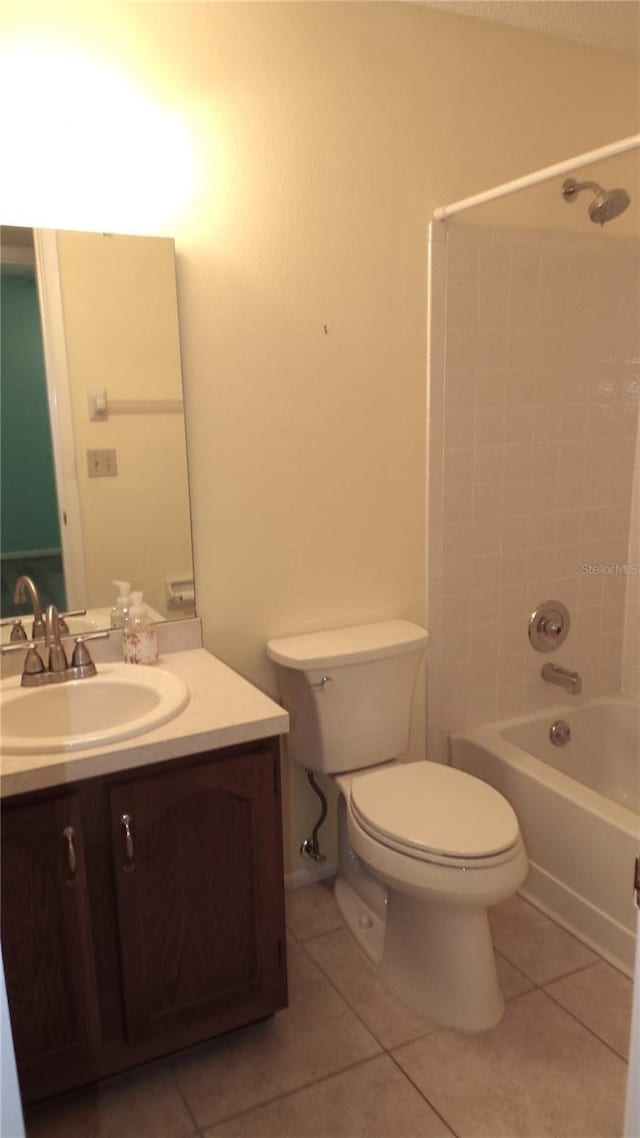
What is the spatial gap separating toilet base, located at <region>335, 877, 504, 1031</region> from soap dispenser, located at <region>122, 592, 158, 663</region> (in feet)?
2.81

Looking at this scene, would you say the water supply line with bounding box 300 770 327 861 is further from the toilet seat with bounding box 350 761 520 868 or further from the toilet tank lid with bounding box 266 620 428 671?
the toilet tank lid with bounding box 266 620 428 671

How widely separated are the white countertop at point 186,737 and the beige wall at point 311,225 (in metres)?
0.39

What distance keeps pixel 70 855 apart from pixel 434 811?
2.72ft

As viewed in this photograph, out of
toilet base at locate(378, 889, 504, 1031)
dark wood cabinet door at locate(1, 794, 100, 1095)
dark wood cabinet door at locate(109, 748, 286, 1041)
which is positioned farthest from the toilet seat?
dark wood cabinet door at locate(1, 794, 100, 1095)

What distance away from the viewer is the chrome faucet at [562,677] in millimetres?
2545

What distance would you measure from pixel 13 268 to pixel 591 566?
194 centimetres

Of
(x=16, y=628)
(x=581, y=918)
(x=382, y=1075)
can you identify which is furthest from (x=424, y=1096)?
(x=16, y=628)

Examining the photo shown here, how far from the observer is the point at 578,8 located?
2.07 metres

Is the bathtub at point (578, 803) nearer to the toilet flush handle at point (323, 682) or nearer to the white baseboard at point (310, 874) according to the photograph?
the white baseboard at point (310, 874)

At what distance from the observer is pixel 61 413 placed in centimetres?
177

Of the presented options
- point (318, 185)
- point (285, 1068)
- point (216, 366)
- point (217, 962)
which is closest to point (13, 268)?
point (216, 366)

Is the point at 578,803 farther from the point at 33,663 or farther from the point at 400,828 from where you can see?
the point at 33,663

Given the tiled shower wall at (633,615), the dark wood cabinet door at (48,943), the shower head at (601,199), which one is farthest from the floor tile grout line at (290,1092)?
the shower head at (601,199)

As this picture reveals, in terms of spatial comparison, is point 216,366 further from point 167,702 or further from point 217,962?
point 217,962
